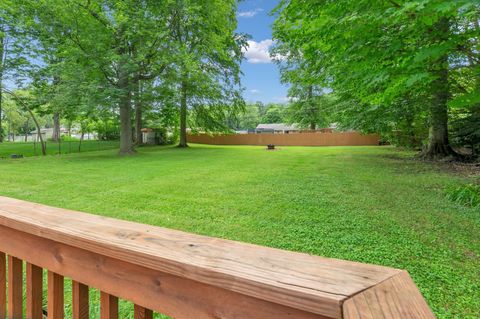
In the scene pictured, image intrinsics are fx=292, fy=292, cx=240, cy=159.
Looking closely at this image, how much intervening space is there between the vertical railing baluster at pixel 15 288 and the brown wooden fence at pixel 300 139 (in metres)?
23.0

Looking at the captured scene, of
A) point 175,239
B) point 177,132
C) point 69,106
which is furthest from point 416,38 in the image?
point 177,132

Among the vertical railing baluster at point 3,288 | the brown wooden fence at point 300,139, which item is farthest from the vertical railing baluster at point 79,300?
the brown wooden fence at point 300,139

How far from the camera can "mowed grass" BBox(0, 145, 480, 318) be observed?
2.66 meters

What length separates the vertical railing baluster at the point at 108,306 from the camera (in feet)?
3.05

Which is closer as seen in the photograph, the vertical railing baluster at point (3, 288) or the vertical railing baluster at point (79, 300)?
the vertical railing baluster at point (79, 300)

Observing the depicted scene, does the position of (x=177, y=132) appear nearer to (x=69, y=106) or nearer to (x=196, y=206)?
(x=69, y=106)

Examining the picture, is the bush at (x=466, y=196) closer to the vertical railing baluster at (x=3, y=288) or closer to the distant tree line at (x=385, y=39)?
the distant tree line at (x=385, y=39)

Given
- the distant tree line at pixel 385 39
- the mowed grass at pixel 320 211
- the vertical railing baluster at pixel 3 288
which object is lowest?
the mowed grass at pixel 320 211

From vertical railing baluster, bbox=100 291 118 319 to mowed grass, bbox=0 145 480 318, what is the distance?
207 cm

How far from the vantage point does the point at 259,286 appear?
0.62 meters

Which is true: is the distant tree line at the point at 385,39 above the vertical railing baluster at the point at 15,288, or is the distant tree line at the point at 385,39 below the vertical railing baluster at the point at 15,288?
above

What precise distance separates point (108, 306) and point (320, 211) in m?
3.67

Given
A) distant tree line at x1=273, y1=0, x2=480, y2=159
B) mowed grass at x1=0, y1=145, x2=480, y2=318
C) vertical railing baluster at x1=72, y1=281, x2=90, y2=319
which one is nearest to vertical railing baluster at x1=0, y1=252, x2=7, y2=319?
vertical railing baluster at x1=72, y1=281, x2=90, y2=319

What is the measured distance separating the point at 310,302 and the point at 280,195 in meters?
4.72
